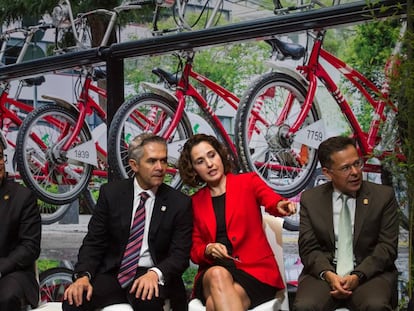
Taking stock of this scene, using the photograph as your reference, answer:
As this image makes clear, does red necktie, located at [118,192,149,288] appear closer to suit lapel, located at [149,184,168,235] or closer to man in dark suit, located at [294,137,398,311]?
suit lapel, located at [149,184,168,235]

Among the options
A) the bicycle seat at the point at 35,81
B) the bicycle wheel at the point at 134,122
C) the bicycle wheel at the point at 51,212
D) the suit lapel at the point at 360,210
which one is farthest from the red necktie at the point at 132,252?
the bicycle seat at the point at 35,81

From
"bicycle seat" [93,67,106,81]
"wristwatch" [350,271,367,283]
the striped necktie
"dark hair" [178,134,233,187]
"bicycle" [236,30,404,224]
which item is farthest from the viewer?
"bicycle seat" [93,67,106,81]

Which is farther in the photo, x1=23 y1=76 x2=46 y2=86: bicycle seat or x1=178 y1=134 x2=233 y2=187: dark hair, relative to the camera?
x1=23 y1=76 x2=46 y2=86: bicycle seat

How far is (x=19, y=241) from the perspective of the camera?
13.7 ft

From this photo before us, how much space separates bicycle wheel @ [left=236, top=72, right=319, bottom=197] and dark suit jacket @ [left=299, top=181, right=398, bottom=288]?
1.02 meters

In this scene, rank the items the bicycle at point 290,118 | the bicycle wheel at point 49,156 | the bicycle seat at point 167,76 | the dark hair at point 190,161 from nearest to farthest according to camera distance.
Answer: the dark hair at point 190,161 < the bicycle at point 290,118 < the bicycle seat at point 167,76 < the bicycle wheel at point 49,156

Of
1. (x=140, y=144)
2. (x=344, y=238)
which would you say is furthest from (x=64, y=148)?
(x=344, y=238)

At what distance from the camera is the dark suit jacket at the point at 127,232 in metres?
3.95

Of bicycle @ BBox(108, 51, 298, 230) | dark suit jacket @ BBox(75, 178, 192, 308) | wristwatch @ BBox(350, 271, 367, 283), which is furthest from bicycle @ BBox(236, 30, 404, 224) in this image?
wristwatch @ BBox(350, 271, 367, 283)

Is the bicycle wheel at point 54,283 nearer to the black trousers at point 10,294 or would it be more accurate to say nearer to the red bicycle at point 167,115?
the red bicycle at point 167,115

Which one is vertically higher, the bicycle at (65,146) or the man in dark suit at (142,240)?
the bicycle at (65,146)

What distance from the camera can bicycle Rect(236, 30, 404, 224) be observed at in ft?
15.5

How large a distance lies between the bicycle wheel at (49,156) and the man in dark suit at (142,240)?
77.1 inches

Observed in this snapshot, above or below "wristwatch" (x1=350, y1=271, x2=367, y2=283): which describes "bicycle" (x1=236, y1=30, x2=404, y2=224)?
above
